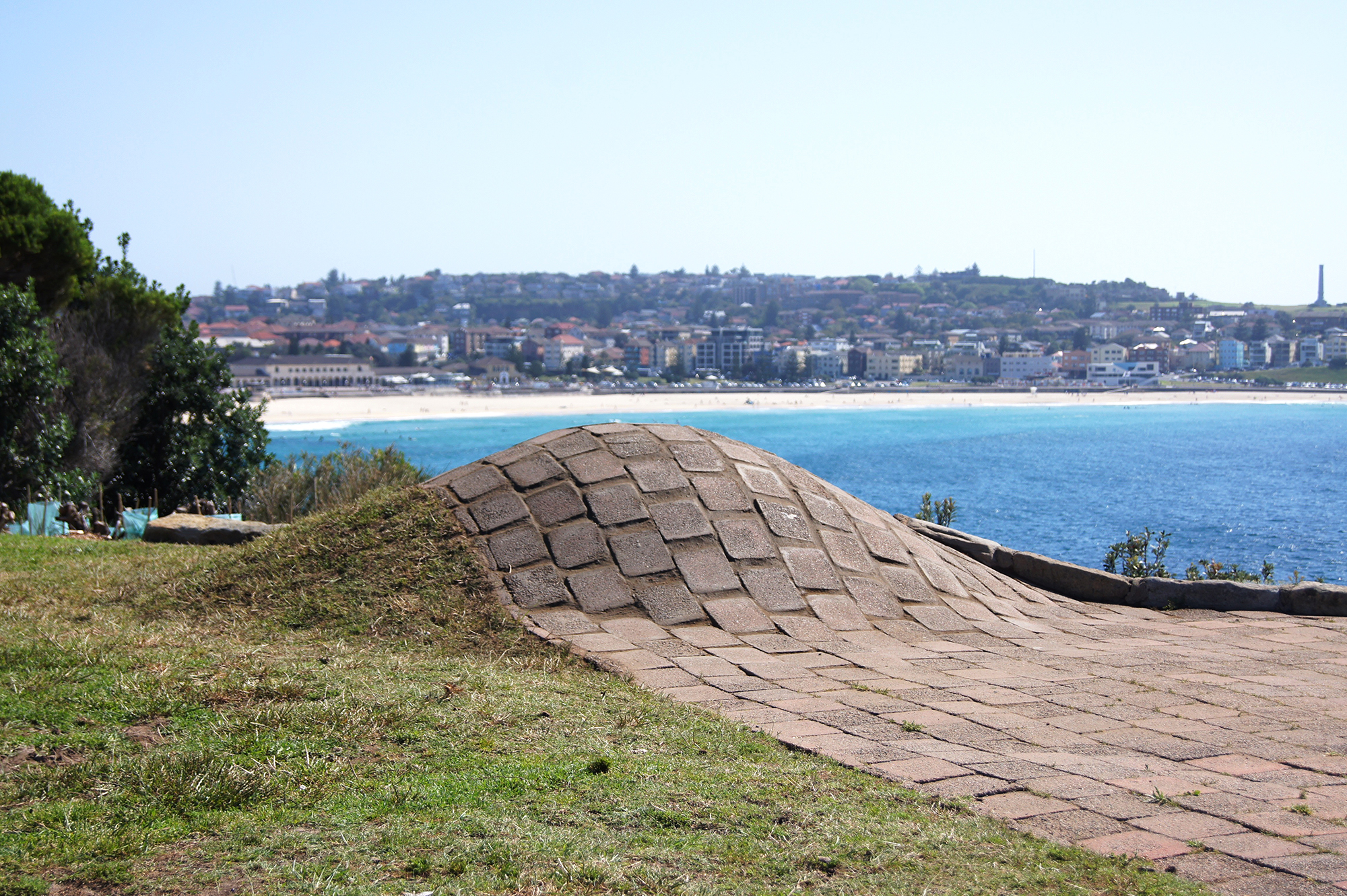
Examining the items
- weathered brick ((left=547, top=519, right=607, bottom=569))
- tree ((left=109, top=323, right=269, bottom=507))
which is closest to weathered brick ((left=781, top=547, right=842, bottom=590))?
weathered brick ((left=547, top=519, right=607, bottom=569))

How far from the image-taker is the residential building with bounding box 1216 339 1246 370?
402 ft

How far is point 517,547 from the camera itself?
6.53 meters

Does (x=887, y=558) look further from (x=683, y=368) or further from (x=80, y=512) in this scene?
(x=683, y=368)

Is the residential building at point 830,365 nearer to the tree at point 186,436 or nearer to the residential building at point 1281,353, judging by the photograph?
the residential building at point 1281,353

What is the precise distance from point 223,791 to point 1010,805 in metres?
2.39

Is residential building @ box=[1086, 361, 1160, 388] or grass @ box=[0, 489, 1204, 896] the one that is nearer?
grass @ box=[0, 489, 1204, 896]

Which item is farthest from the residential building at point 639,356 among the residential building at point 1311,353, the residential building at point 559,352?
the residential building at point 1311,353

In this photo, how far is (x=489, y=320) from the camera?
195 metres

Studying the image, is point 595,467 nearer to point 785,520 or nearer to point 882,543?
point 785,520

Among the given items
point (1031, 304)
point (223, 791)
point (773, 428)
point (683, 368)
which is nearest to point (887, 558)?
point (223, 791)

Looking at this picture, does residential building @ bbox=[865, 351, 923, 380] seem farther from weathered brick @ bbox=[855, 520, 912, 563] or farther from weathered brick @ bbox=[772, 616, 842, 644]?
weathered brick @ bbox=[772, 616, 842, 644]

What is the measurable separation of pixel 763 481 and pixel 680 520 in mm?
885

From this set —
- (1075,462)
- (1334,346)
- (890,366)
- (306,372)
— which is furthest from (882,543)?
(1334,346)

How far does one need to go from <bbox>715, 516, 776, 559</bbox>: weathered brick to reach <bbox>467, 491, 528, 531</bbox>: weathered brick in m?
1.24
